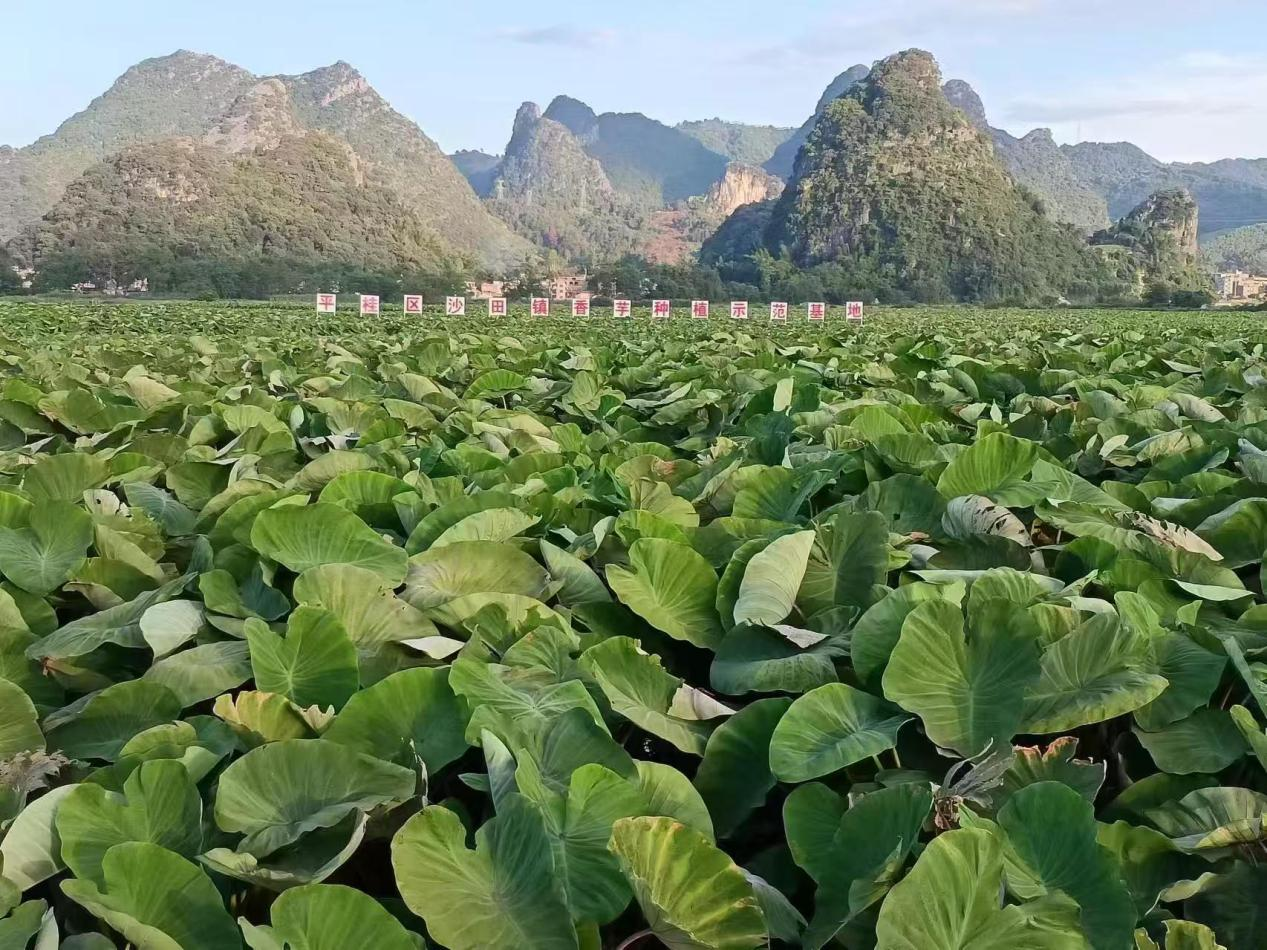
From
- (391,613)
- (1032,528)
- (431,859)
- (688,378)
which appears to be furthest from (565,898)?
(688,378)

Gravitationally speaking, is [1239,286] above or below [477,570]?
above

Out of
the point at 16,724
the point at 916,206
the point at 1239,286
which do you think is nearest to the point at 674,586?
the point at 16,724

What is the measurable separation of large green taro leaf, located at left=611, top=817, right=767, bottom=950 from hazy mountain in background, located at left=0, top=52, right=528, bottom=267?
385 ft

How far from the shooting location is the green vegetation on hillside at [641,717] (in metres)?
Result: 0.75

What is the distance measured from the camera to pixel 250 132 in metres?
128

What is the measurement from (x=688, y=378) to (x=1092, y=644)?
300cm

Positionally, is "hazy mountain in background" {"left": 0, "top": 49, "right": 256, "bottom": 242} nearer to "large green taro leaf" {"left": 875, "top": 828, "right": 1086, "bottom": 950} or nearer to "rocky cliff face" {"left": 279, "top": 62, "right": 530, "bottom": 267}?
"rocky cliff face" {"left": 279, "top": 62, "right": 530, "bottom": 267}

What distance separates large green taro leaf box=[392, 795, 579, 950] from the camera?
735 mm

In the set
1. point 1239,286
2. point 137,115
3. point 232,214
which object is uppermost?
point 137,115

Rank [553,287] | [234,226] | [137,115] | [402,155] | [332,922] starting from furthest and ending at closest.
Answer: [137,115] < [402,155] < [234,226] < [553,287] < [332,922]

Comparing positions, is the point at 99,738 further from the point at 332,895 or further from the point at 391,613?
the point at 332,895

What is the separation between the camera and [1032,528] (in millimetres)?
1601

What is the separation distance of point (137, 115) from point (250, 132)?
61515mm

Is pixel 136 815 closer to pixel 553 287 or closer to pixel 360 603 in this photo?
pixel 360 603
